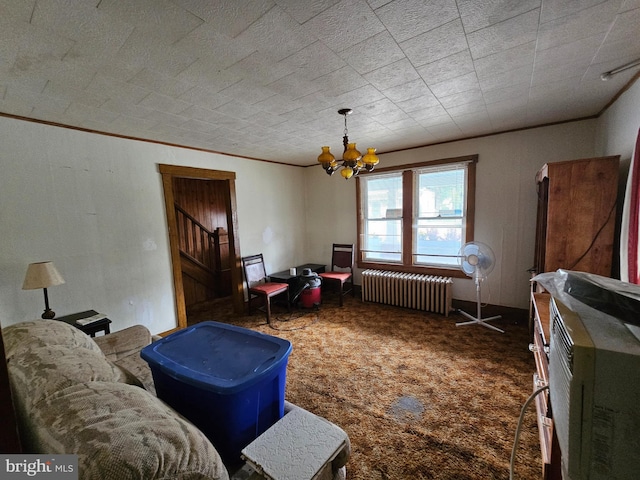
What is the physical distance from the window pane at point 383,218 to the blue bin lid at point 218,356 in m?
3.41

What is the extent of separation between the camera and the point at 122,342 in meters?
2.09

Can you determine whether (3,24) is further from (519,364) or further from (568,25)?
(519,364)

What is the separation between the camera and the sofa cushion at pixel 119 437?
629 mm

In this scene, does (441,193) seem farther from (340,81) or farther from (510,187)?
(340,81)

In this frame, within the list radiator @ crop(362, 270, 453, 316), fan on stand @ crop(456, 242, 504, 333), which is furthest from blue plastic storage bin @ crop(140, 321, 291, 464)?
radiator @ crop(362, 270, 453, 316)

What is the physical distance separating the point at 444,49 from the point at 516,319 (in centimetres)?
336

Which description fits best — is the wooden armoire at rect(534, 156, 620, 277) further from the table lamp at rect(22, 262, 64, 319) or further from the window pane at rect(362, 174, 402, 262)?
the table lamp at rect(22, 262, 64, 319)

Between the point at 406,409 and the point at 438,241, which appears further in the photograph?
the point at 438,241

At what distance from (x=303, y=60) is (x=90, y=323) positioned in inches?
110

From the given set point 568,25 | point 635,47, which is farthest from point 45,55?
point 635,47

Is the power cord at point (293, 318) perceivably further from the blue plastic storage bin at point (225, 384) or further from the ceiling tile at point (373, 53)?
the ceiling tile at point (373, 53)

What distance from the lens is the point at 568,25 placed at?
1.36 metres

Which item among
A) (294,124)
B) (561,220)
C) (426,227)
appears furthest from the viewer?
(426,227)

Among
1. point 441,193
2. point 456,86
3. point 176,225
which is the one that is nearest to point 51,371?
point 176,225
